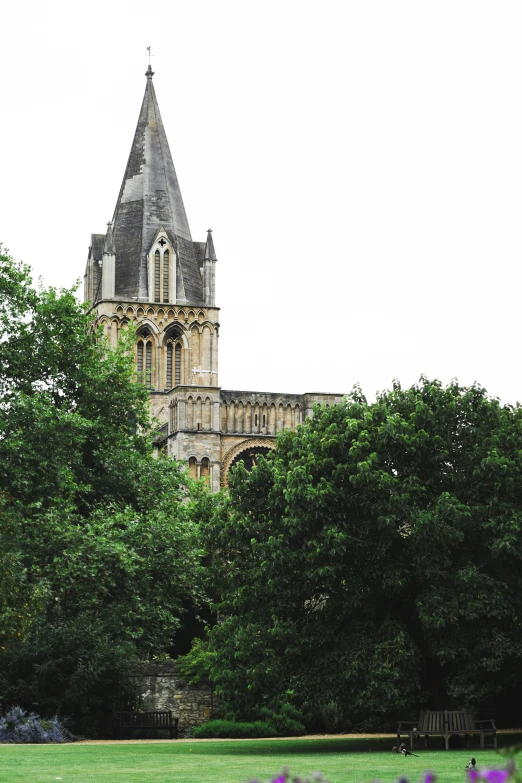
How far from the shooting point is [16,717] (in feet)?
87.2

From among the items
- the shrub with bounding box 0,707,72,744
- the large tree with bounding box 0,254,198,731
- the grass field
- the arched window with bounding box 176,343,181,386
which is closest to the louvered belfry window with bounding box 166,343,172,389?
the arched window with bounding box 176,343,181,386

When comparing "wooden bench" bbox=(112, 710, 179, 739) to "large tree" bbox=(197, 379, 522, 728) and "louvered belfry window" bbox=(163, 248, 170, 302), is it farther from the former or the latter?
"louvered belfry window" bbox=(163, 248, 170, 302)

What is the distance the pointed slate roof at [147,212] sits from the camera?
82062 millimetres

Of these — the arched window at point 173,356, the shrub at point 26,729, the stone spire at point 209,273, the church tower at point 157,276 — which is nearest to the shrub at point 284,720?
the shrub at point 26,729

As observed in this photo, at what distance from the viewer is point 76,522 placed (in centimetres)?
3525

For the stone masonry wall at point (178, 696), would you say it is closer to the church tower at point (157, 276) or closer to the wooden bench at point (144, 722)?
the wooden bench at point (144, 722)

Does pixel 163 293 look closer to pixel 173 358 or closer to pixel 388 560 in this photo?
pixel 173 358

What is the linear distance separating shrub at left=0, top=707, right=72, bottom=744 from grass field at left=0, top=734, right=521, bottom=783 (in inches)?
60.1

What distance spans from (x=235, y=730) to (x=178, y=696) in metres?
2.19

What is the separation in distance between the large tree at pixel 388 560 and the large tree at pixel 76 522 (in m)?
4.61

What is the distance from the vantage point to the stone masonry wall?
30750 millimetres

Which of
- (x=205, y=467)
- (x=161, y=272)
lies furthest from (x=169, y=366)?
(x=205, y=467)

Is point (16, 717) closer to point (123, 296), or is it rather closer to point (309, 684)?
point (309, 684)

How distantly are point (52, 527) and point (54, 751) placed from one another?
11302mm
